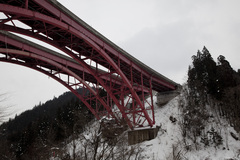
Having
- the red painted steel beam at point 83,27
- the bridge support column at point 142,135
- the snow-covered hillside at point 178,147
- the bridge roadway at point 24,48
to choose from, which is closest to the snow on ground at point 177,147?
the snow-covered hillside at point 178,147

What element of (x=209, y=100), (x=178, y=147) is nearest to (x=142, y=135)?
(x=178, y=147)

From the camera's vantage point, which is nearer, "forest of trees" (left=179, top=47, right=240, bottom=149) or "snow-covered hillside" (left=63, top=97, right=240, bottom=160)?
"snow-covered hillside" (left=63, top=97, right=240, bottom=160)

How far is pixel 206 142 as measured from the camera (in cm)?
1711

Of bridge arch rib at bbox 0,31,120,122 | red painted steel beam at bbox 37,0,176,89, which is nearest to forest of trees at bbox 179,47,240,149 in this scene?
red painted steel beam at bbox 37,0,176,89

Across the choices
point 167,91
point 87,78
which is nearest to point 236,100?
point 167,91

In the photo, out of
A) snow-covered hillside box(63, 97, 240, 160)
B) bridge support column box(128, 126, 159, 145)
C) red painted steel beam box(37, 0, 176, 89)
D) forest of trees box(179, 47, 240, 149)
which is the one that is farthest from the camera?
bridge support column box(128, 126, 159, 145)

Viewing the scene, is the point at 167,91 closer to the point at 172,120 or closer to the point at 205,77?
the point at 205,77

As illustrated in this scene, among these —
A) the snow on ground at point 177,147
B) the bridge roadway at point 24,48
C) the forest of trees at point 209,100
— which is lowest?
the snow on ground at point 177,147

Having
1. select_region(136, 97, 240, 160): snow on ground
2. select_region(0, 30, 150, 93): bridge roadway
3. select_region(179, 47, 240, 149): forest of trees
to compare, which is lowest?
select_region(136, 97, 240, 160): snow on ground

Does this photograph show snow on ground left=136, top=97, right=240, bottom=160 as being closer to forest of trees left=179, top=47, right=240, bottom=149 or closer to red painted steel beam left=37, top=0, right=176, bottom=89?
forest of trees left=179, top=47, right=240, bottom=149

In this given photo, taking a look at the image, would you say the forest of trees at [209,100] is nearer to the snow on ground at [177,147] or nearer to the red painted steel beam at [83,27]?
the snow on ground at [177,147]

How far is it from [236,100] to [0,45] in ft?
79.0

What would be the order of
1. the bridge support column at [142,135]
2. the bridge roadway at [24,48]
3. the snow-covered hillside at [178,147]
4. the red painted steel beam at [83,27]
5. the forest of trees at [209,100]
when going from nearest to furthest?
the red painted steel beam at [83,27]
the bridge roadway at [24,48]
the snow-covered hillside at [178,147]
the forest of trees at [209,100]
the bridge support column at [142,135]

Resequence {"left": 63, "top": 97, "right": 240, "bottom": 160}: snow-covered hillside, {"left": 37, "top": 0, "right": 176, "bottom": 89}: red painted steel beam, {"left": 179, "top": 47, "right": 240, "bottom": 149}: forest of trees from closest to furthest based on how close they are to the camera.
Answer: {"left": 37, "top": 0, "right": 176, "bottom": 89}: red painted steel beam < {"left": 63, "top": 97, "right": 240, "bottom": 160}: snow-covered hillside < {"left": 179, "top": 47, "right": 240, "bottom": 149}: forest of trees
